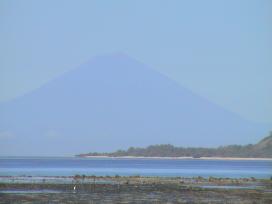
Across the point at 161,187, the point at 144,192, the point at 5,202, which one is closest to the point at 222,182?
the point at 161,187

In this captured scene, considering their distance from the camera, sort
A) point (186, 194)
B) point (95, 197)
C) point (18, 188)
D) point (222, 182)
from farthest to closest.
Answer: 1. point (222, 182)
2. point (18, 188)
3. point (186, 194)
4. point (95, 197)

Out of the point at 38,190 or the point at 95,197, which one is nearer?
the point at 95,197

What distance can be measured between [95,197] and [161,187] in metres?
13.8

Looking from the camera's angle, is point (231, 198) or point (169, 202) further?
point (231, 198)

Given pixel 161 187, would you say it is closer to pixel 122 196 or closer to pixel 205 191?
pixel 205 191

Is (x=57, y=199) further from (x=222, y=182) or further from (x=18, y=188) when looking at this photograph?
(x=222, y=182)

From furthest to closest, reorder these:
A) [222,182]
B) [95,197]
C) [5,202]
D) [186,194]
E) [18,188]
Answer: [222,182] → [18,188] → [186,194] → [95,197] → [5,202]

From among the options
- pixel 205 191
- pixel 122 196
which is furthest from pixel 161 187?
pixel 122 196

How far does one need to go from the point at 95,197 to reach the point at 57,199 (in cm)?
373

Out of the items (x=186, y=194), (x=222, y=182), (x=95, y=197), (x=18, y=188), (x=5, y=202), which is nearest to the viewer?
(x=5, y=202)

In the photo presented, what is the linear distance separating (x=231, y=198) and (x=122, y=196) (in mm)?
8627

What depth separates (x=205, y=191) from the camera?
6794cm

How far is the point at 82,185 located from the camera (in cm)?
7456

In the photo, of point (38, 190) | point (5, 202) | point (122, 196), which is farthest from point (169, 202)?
point (38, 190)
